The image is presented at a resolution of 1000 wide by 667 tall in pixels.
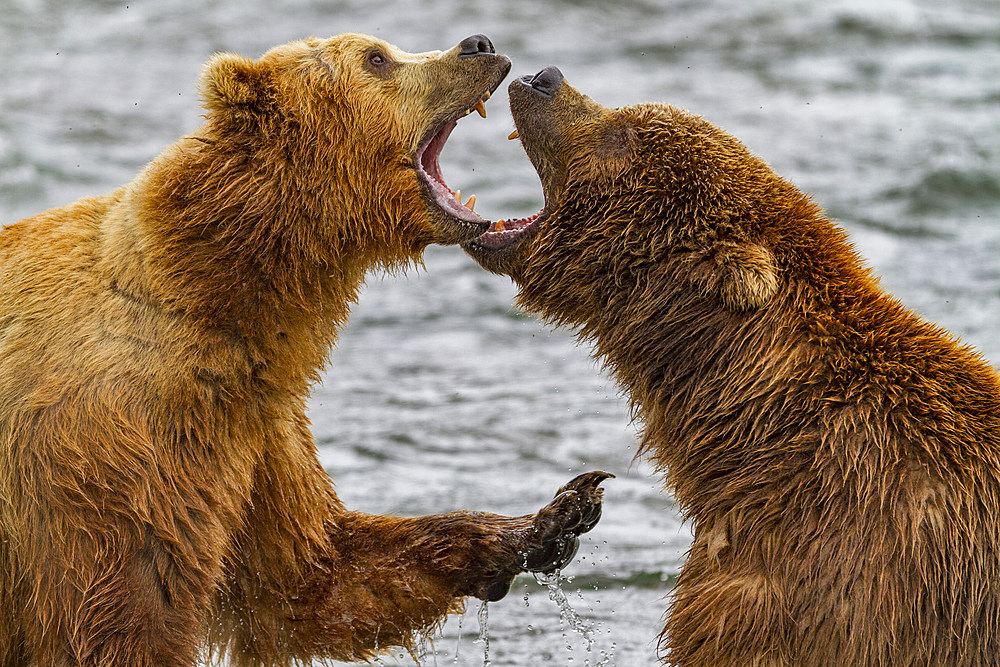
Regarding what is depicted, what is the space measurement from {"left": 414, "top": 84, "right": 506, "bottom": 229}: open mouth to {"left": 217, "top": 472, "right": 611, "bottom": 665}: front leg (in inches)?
45.3

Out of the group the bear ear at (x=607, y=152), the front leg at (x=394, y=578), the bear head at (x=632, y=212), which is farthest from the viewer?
the front leg at (x=394, y=578)

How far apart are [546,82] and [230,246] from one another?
1.47 meters

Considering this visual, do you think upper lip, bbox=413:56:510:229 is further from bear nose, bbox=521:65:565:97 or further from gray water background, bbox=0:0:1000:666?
gray water background, bbox=0:0:1000:666

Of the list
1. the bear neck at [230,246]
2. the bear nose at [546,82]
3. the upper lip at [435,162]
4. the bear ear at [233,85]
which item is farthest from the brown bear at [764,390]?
the bear ear at [233,85]

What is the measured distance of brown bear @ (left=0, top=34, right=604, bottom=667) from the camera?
4.26m

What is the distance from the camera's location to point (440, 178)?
5133mm

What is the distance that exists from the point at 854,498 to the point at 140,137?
1094 centimetres

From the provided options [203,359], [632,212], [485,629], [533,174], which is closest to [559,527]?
[485,629]

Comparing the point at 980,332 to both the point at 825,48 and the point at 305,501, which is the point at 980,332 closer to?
the point at 305,501

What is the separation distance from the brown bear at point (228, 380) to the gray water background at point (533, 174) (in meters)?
0.69

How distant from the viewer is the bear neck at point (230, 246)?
453 cm

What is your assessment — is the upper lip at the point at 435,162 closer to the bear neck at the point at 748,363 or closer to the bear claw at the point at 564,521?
the bear neck at the point at 748,363

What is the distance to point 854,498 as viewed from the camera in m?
4.35

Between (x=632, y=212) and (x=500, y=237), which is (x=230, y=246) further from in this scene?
(x=632, y=212)
